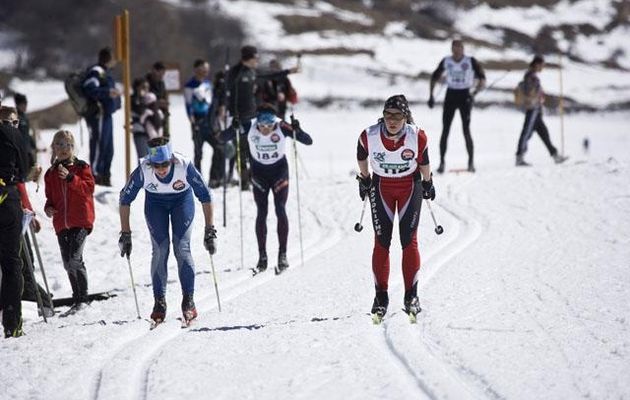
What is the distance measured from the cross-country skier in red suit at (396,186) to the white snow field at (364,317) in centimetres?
36

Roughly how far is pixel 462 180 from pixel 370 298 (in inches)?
308

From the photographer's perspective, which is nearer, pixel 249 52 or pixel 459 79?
pixel 249 52

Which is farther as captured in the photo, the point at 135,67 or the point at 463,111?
the point at 135,67

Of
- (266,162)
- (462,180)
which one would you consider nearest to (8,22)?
(462,180)

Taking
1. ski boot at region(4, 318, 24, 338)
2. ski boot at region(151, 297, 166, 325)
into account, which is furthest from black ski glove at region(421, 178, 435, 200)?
ski boot at region(4, 318, 24, 338)

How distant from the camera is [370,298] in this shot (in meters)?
8.26

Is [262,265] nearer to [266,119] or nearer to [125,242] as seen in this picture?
[266,119]

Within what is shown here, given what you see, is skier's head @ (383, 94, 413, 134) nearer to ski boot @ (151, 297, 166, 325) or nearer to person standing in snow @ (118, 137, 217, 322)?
person standing in snow @ (118, 137, 217, 322)

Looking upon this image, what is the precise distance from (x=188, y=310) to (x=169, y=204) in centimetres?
100

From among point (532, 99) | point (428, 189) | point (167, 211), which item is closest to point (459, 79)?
point (532, 99)

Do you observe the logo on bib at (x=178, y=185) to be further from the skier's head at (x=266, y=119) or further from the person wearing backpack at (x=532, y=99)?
the person wearing backpack at (x=532, y=99)

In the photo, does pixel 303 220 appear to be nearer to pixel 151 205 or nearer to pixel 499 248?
pixel 499 248

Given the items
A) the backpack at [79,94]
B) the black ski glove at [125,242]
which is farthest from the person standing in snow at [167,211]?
the backpack at [79,94]

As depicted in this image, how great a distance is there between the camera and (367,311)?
767 centimetres
